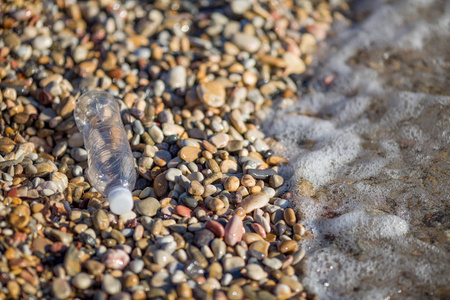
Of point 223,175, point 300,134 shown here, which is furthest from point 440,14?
point 223,175

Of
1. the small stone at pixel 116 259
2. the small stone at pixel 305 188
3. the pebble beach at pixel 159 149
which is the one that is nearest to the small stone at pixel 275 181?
the pebble beach at pixel 159 149

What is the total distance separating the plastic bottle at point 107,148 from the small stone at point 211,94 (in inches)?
27.5

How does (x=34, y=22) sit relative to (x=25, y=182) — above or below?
above

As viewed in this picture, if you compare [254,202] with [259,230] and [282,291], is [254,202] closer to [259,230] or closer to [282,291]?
[259,230]

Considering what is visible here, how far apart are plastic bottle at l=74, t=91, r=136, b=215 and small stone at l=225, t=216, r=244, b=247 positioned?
61cm

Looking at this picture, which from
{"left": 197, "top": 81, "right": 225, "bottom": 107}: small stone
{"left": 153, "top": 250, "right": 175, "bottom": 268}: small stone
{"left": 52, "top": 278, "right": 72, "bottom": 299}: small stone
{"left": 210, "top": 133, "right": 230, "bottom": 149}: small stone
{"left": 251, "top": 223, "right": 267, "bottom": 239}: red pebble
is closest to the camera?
{"left": 52, "top": 278, "right": 72, "bottom": 299}: small stone

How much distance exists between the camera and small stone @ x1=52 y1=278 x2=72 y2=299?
2207mm

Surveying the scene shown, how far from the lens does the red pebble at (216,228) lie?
2590 millimetres

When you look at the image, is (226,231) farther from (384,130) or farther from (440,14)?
(440,14)

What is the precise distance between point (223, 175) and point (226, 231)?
1.74 ft

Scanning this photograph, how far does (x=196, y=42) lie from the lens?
13.1 feet

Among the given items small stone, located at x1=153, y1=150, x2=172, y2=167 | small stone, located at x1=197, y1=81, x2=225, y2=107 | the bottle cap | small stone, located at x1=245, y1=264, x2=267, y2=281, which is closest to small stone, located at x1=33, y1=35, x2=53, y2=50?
small stone, located at x1=197, y1=81, x2=225, y2=107

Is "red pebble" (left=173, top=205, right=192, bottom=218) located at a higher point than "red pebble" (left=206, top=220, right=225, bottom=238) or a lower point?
lower

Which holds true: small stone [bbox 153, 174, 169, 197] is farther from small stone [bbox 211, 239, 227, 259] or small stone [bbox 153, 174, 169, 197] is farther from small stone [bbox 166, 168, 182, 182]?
small stone [bbox 211, 239, 227, 259]
